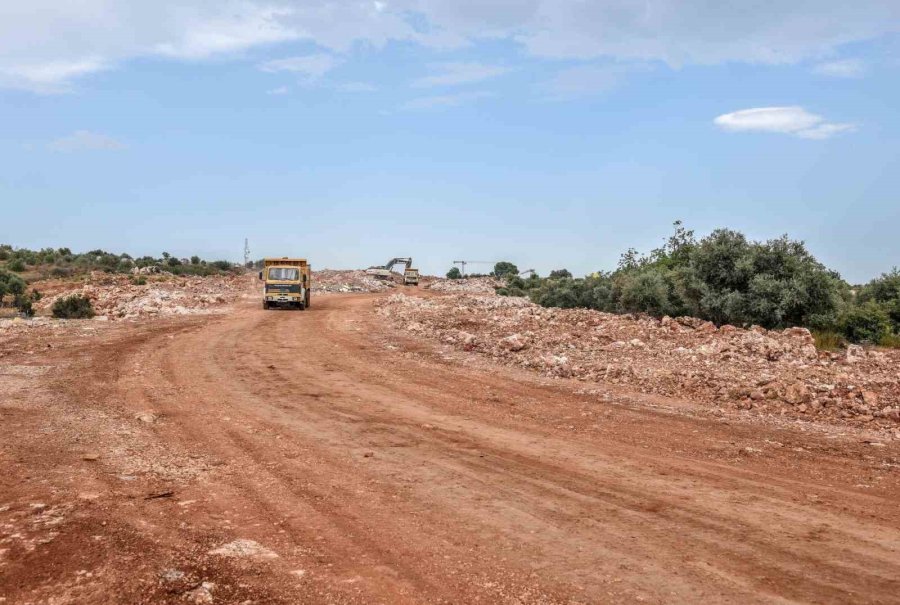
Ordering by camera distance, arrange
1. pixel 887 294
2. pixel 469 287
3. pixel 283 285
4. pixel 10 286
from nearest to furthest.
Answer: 1. pixel 887 294
2. pixel 283 285
3. pixel 10 286
4. pixel 469 287

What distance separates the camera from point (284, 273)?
2995 centimetres

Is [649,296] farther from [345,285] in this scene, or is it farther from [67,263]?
[67,263]

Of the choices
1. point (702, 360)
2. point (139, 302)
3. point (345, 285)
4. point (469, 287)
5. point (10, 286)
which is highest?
point (10, 286)

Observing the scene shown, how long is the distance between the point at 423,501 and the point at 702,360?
9.18 metres

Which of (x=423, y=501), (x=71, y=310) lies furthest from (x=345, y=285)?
(x=423, y=501)

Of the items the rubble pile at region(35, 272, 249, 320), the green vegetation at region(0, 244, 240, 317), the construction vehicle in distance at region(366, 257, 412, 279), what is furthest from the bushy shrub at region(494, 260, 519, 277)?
the rubble pile at region(35, 272, 249, 320)

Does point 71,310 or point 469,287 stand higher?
point 469,287

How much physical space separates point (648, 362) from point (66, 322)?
18896 millimetres

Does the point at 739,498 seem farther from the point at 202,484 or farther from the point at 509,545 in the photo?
the point at 202,484

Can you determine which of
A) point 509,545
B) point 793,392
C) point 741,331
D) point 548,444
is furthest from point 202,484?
point 741,331

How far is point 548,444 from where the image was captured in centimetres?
791

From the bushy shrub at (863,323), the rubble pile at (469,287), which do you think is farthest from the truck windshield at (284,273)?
the rubble pile at (469,287)

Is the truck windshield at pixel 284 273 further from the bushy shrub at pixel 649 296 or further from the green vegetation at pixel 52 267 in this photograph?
the bushy shrub at pixel 649 296

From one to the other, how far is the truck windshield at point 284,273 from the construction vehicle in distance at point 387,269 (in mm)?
39374
